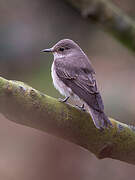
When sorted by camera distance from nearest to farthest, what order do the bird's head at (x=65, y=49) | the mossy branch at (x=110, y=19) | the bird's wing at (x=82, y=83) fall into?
the bird's wing at (x=82, y=83) < the bird's head at (x=65, y=49) < the mossy branch at (x=110, y=19)

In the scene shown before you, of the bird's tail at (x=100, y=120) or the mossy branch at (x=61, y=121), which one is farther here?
the bird's tail at (x=100, y=120)

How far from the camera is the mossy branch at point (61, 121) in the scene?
2.76 meters

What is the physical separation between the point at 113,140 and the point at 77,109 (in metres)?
0.37

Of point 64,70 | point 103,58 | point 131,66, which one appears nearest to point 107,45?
point 103,58

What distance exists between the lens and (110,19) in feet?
17.0

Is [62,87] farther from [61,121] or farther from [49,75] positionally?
[49,75]

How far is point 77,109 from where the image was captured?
328cm

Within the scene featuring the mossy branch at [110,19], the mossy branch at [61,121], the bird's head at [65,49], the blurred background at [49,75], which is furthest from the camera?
the blurred background at [49,75]

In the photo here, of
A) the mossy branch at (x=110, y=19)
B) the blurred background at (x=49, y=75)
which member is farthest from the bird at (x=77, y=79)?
the blurred background at (x=49, y=75)

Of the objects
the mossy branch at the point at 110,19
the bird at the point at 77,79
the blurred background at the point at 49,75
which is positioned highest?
the mossy branch at the point at 110,19

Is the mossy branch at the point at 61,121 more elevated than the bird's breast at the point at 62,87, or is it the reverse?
the mossy branch at the point at 61,121

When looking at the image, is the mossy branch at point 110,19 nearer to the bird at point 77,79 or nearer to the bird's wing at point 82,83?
the bird at point 77,79

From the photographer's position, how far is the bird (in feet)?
11.3

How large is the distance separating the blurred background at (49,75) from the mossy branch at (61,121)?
2680 millimetres
